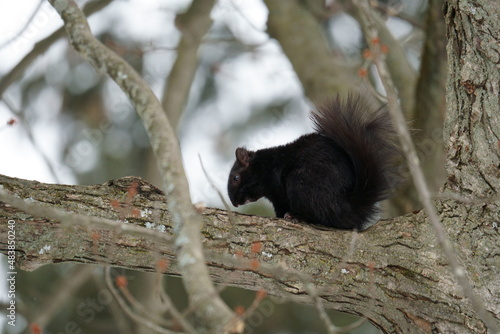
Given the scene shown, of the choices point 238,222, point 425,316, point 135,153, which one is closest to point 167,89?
point 135,153

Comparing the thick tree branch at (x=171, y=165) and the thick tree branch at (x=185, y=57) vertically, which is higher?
the thick tree branch at (x=185, y=57)

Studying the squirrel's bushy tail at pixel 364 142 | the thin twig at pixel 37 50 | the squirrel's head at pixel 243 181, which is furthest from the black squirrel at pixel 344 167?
the thin twig at pixel 37 50

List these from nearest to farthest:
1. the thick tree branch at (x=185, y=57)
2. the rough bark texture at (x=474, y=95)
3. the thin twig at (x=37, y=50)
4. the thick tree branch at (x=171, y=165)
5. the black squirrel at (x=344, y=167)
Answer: the thick tree branch at (x=171, y=165)
the rough bark texture at (x=474, y=95)
the black squirrel at (x=344, y=167)
the thin twig at (x=37, y=50)
the thick tree branch at (x=185, y=57)

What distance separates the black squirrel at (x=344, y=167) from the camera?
301cm

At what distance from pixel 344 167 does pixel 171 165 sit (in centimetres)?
156

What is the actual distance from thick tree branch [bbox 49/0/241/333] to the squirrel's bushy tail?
132cm

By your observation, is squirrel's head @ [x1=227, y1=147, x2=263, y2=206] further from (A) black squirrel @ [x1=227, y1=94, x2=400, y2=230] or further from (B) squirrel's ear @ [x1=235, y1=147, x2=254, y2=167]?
(A) black squirrel @ [x1=227, y1=94, x2=400, y2=230]

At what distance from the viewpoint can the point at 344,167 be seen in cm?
311

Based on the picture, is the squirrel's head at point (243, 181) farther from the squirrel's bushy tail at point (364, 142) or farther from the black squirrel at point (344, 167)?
the squirrel's bushy tail at point (364, 142)

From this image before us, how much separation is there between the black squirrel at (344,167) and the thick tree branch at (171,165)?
1.32 m

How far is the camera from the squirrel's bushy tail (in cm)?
302

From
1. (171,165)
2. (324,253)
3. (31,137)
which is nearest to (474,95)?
(324,253)

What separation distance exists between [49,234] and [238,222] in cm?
73

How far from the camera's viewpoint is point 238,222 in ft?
8.27
